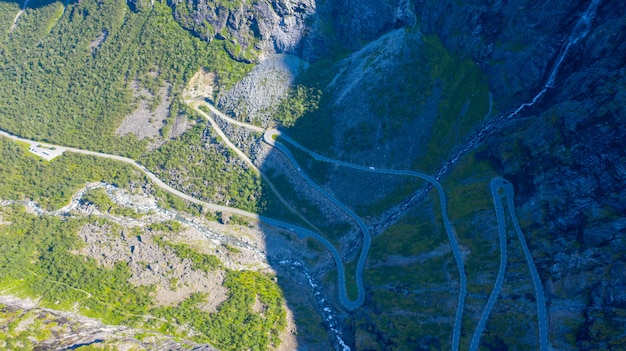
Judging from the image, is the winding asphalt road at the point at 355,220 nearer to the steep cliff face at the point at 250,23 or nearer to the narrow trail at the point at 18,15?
the steep cliff face at the point at 250,23

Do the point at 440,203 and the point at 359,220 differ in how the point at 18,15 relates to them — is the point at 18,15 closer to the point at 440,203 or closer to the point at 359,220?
the point at 359,220

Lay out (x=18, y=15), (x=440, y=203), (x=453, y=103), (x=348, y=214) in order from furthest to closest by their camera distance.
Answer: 1. (x=18, y=15)
2. (x=453, y=103)
3. (x=348, y=214)
4. (x=440, y=203)

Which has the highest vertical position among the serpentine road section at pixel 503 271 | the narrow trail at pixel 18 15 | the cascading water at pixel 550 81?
the narrow trail at pixel 18 15

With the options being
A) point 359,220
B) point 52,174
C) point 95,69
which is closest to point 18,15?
point 95,69

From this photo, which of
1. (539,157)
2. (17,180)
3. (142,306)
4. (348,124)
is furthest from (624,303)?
(17,180)

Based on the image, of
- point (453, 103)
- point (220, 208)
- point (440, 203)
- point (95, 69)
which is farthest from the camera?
point (95, 69)

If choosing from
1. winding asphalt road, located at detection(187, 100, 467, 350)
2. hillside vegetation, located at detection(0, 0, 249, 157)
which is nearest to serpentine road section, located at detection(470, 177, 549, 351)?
winding asphalt road, located at detection(187, 100, 467, 350)

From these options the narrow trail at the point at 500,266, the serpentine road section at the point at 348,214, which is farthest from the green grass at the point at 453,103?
the serpentine road section at the point at 348,214

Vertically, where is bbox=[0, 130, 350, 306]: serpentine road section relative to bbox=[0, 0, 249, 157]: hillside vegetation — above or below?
below

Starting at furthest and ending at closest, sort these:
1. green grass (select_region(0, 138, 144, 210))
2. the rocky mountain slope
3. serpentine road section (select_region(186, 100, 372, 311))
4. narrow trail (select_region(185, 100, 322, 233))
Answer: green grass (select_region(0, 138, 144, 210)), narrow trail (select_region(185, 100, 322, 233)), serpentine road section (select_region(186, 100, 372, 311)), the rocky mountain slope

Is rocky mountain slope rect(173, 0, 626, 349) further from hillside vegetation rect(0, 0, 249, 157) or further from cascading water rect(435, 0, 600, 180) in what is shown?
hillside vegetation rect(0, 0, 249, 157)

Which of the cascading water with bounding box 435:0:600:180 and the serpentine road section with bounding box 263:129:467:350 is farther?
the cascading water with bounding box 435:0:600:180
